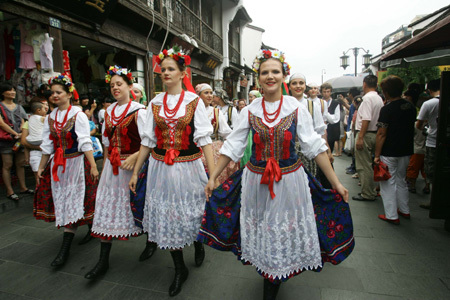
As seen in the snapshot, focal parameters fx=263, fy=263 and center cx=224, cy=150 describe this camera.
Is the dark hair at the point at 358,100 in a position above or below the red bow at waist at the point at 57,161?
above

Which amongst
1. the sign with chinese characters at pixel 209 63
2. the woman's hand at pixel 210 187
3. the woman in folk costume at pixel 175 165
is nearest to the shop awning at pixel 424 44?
the woman in folk costume at pixel 175 165

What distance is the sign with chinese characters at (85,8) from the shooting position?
5.09 meters

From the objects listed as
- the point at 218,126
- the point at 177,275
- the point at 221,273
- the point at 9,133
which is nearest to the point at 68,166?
the point at 177,275

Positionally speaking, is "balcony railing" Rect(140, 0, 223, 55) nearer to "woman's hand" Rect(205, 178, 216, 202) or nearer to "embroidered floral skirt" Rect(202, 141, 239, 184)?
"embroidered floral skirt" Rect(202, 141, 239, 184)

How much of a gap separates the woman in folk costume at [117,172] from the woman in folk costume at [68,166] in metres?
0.35

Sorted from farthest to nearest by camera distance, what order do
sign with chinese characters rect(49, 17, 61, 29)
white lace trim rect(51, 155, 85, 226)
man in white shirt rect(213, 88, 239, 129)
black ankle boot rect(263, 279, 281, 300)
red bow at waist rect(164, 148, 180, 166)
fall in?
man in white shirt rect(213, 88, 239, 129), sign with chinese characters rect(49, 17, 61, 29), white lace trim rect(51, 155, 85, 226), red bow at waist rect(164, 148, 180, 166), black ankle boot rect(263, 279, 281, 300)

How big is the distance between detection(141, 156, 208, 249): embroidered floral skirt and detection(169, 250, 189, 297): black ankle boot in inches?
6.4

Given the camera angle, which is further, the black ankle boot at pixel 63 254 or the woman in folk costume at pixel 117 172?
the black ankle boot at pixel 63 254

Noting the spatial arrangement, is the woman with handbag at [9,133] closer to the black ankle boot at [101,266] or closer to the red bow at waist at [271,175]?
the black ankle boot at [101,266]

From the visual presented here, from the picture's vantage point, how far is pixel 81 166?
2.96 metres

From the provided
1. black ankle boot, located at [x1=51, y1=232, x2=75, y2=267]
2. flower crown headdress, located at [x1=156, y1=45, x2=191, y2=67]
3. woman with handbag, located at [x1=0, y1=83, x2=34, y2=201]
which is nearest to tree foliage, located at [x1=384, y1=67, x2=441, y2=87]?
flower crown headdress, located at [x1=156, y1=45, x2=191, y2=67]

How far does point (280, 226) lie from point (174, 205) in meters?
0.94

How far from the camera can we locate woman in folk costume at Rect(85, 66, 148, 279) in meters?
2.60

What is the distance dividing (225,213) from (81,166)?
184cm
